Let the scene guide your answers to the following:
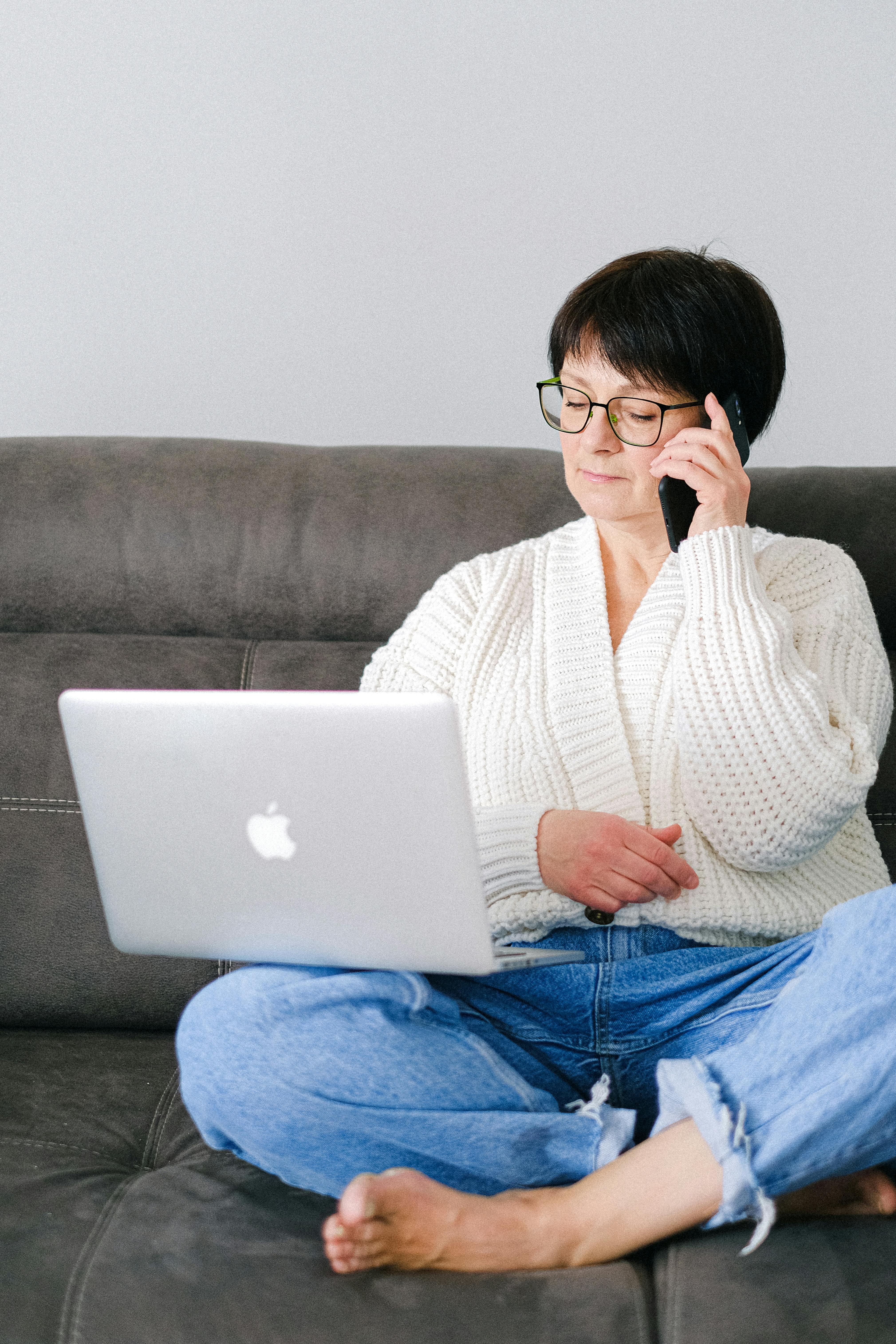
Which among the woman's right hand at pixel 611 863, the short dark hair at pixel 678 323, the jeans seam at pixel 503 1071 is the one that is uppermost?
the short dark hair at pixel 678 323

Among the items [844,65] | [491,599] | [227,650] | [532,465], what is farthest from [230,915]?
[844,65]

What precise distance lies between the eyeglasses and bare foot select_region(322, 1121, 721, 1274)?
81cm

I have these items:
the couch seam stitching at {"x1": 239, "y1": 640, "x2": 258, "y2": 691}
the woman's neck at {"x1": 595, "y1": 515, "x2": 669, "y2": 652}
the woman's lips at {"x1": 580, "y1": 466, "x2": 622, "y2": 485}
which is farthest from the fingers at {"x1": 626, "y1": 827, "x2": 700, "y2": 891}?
the couch seam stitching at {"x1": 239, "y1": 640, "x2": 258, "y2": 691}

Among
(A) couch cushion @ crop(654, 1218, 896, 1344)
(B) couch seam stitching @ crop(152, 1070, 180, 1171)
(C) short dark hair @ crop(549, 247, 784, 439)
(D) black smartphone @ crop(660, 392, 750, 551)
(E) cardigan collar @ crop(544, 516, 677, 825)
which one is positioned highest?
(C) short dark hair @ crop(549, 247, 784, 439)

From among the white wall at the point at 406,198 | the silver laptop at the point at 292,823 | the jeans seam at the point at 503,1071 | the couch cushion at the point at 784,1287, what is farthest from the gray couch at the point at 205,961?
the white wall at the point at 406,198

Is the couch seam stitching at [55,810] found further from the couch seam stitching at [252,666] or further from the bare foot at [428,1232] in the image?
the bare foot at [428,1232]

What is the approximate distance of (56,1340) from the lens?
0.99 meters

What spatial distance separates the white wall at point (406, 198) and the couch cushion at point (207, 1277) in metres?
1.40

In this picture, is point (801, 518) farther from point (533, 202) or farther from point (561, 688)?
point (533, 202)

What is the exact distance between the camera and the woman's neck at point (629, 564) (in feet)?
5.12

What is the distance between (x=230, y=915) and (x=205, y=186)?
5.14ft

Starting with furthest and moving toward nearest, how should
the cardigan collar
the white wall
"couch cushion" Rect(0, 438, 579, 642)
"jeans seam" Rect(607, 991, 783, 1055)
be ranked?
the white wall → "couch cushion" Rect(0, 438, 579, 642) → the cardigan collar → "jeans seam" Rect(607, 991, 783, 1055)

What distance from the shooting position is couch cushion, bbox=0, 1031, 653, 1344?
0.96 m

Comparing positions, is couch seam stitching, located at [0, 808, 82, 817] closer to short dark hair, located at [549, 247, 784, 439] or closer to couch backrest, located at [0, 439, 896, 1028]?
couch backrest, located at [0, 439, 896, 1028]
